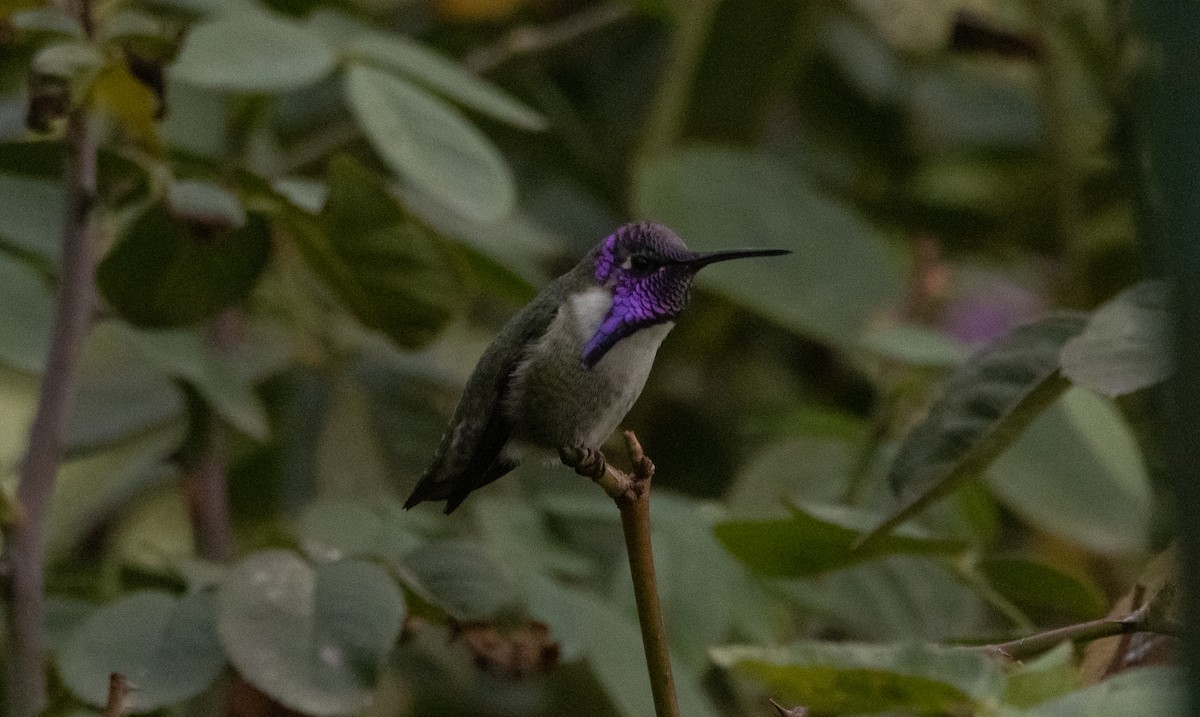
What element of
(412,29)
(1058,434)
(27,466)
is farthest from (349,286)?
(412,29)

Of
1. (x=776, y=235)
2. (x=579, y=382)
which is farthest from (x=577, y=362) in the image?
(x=776, y=235)

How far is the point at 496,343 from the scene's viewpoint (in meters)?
0.87

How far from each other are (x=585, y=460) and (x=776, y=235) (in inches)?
44.3

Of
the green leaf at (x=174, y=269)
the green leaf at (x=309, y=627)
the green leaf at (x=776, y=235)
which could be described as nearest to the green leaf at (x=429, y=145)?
the green leaf at (x=174, y=269)

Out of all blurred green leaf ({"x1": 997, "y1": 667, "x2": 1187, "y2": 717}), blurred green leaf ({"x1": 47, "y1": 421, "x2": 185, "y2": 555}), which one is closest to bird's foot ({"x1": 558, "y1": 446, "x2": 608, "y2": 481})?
blurred green leaf ({"x1": 997, "y1": 667, "x2": 1187, "y2": 717})

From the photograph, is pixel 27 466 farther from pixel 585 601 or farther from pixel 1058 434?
pixel 1058 434

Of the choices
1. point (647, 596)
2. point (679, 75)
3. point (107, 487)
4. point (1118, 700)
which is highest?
point (1118, 700)

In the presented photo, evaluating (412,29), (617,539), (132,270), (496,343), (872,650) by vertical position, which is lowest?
(617,539)

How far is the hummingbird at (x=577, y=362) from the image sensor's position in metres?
0.82

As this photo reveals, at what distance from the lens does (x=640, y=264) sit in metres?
0.83

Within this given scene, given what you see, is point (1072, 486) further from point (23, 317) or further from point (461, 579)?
point (23, 317)

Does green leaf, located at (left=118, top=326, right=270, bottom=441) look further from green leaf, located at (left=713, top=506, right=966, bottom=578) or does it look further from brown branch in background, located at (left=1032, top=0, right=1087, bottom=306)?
brown branch in background, located at (left=1032, top=0, right=1087, bottom=306)

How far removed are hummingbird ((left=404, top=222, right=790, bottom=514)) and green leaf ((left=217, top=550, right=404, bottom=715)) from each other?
0.07m

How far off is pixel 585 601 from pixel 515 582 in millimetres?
150
